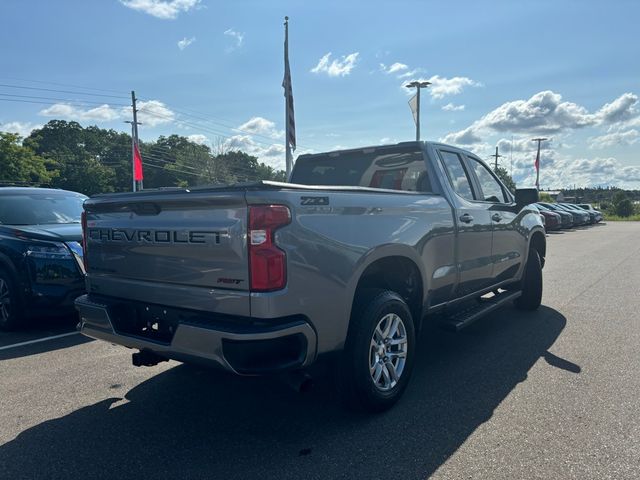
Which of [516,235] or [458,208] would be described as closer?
[458,208]

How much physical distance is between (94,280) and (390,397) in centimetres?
228

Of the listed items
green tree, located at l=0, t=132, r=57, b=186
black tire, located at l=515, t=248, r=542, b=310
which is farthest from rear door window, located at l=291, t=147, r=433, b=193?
green tree, located at l=0, t=132, r=57, b=186

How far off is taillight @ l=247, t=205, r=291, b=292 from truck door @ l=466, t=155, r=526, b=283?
2913mm

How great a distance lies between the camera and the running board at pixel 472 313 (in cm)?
432

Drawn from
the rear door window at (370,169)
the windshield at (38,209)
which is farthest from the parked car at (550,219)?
the windshield at (38,209)

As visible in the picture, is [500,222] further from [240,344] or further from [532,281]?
[240,344]

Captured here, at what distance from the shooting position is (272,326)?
2779mm

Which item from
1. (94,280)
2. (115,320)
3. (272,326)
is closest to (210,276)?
(272,326)

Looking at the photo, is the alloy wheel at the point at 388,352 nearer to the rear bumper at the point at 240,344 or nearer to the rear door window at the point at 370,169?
the rear bumper at the point at 240,344

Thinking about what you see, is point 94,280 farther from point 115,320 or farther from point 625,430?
point 625,430

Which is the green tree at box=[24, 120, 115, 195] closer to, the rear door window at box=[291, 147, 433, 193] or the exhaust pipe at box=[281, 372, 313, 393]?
the rear door window at box=[291, 147, 433, 193]

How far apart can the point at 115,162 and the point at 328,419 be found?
94.6 meters

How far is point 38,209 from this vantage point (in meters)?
6.58

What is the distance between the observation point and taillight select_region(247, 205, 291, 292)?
2.75 m
